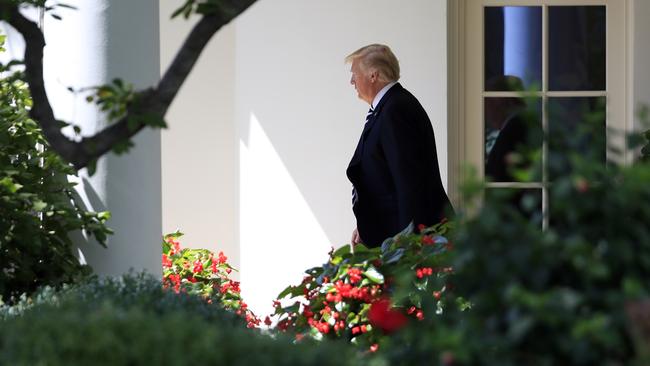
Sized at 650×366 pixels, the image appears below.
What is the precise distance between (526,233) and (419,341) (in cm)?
39

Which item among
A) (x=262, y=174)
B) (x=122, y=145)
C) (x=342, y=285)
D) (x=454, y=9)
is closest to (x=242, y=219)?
(x=262, y=174)

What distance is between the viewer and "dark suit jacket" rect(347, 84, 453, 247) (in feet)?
19.0

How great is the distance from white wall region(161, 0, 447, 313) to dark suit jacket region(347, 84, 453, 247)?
1704mm

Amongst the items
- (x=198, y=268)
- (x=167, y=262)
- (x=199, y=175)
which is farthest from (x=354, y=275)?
(x=199, y=175)

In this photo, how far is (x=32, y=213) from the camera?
488cm

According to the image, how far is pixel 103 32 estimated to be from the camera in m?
4.76

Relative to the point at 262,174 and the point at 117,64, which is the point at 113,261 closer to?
the point at 117,64

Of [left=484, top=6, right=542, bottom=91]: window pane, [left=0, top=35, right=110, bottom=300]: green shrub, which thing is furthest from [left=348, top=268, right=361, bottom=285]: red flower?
[left=484, top=6, right=542, bottom=91]: window pane

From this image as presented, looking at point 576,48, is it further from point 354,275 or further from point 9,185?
point 9,185

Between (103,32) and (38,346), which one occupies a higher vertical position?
(103,32)

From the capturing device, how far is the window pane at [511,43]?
25.2 feet

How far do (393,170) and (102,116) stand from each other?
160cm

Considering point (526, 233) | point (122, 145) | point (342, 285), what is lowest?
point (342, 285)

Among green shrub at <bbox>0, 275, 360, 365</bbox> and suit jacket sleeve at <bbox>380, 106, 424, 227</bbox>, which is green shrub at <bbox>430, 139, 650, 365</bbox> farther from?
suit jacket sleeve at <bbox>380, 106, 424, 227</bbox>
